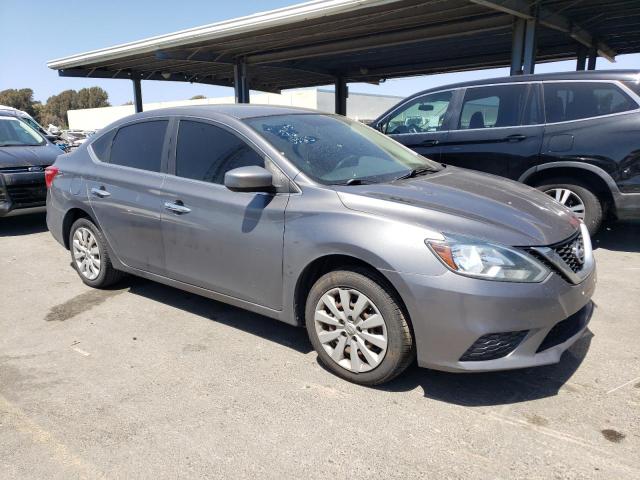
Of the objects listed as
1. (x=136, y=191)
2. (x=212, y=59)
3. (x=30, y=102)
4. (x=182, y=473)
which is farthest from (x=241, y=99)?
(x=30, y=102)

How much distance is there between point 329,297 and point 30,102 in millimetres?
101327

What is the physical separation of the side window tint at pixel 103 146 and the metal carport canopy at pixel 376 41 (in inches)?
237

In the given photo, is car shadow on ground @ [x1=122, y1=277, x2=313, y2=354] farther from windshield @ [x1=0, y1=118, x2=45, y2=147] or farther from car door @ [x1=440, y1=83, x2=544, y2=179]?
windshield @ [x1=0, y1=118, x2=45, y2=147]

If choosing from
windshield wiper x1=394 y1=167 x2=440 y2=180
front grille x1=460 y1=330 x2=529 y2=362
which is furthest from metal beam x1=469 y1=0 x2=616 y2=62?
front grille x1=460 y1=330 x2=529 y2=362

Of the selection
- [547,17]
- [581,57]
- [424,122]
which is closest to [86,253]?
[424,122]

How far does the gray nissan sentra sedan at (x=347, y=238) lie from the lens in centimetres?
266

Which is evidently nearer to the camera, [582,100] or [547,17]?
[582,100]

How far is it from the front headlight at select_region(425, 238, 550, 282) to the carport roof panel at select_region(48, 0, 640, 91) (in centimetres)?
732

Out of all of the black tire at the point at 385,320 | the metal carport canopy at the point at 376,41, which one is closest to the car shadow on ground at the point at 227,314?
the black tire at the point at 385,320

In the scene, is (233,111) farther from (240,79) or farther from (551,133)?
(240,79)

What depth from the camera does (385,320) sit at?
112 inches

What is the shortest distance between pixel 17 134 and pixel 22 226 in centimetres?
158

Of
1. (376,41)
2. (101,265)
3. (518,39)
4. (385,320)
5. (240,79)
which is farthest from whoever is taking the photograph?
(240,79)

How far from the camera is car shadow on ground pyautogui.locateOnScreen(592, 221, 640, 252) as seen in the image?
19.6 ft
